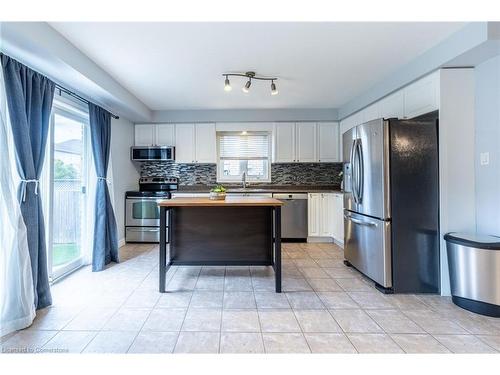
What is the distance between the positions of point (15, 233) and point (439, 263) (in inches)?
143

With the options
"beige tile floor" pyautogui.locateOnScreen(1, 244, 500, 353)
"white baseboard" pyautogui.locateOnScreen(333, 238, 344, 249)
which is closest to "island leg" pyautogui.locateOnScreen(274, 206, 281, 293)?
"beige tile floor" pyautogui.locateOnScreen(1, 244, 500, 353)

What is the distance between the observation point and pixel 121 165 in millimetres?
4508

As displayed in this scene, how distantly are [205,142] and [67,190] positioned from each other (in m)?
2.37

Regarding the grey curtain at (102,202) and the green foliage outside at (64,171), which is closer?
the green foliage outside at (64,171)

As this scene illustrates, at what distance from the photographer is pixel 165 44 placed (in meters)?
2.49

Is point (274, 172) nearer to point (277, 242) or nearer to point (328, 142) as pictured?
point (328, 142)

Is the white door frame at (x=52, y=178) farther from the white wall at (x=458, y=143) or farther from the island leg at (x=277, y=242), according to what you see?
the white wall at (x=458, y=143)

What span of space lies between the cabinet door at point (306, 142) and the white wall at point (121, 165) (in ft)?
9.82

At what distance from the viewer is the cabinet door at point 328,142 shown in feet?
16.5

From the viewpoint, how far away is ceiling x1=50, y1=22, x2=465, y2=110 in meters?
2.24

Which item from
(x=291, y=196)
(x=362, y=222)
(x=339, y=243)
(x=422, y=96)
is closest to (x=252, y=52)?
(x=422, y=96)

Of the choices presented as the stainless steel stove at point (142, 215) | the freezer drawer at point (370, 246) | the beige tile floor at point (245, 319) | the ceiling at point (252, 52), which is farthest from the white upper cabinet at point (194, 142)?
the freezer drawer at point (370, 246)

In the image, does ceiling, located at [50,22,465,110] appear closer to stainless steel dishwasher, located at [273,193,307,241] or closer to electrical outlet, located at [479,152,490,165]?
electrical outlet, located at [479,152,490,165]

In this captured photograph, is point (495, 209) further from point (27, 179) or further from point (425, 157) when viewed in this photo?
point (27, 179)
